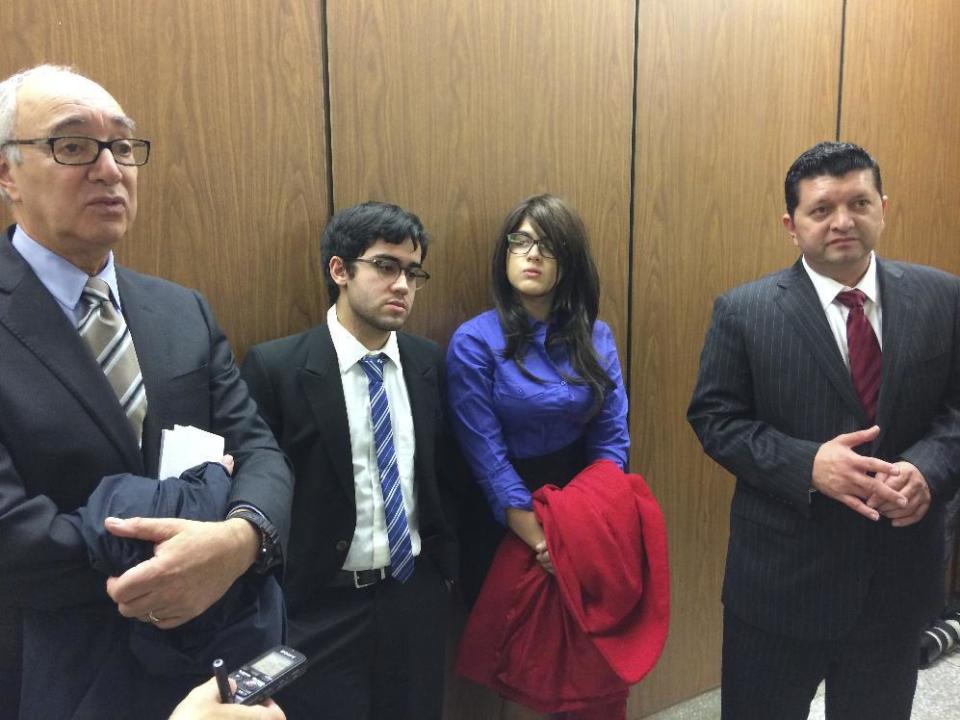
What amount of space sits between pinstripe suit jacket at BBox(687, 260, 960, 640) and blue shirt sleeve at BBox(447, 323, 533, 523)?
1.90 feet

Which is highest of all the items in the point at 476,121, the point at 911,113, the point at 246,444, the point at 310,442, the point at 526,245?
the point at 911,113

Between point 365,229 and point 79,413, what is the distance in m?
0.90

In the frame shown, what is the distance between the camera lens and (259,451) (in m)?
1.42

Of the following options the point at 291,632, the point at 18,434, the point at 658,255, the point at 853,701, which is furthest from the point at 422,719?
the point at 658,255

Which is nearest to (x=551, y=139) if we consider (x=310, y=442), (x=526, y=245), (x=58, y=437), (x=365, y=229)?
(x=526, y=245)

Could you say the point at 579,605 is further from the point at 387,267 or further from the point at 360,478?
the point at 387,267

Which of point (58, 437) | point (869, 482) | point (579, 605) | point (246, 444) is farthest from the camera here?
point (579, 605)

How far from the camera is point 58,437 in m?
1.13

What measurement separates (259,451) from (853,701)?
168cm

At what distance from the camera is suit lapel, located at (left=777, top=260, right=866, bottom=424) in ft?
5.85

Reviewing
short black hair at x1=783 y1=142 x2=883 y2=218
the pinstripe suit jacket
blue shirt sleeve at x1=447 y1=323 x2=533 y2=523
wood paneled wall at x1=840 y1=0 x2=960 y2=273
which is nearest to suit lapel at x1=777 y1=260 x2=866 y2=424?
the pinstripe suit jacket

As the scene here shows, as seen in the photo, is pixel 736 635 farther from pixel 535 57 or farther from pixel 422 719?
pixel 535 57

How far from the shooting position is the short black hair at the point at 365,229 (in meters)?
1.86

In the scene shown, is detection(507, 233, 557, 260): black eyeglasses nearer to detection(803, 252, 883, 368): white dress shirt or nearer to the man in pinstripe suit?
the man in pinstripe suit
